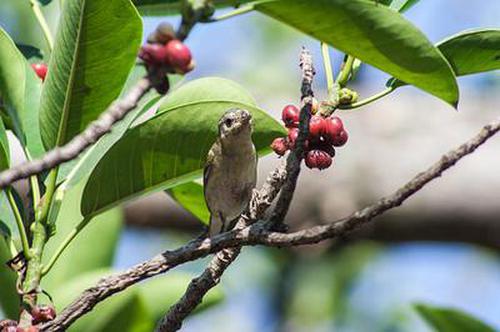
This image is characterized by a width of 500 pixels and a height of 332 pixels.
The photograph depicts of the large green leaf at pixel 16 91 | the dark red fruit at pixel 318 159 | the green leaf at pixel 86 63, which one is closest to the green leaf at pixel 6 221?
the large green leaf at pixel 16 91

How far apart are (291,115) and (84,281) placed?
1.20m

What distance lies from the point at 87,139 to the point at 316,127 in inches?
19.6

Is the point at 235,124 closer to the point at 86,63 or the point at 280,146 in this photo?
the point at 280,146

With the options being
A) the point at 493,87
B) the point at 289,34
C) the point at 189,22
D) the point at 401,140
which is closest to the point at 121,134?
the point at 189,22

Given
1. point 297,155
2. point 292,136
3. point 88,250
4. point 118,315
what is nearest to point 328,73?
point 292,136

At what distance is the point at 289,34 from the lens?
7102 mm

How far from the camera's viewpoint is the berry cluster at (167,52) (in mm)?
1456

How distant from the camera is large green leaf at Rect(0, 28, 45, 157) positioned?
205 centimetres

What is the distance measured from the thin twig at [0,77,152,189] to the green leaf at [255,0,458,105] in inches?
11.1

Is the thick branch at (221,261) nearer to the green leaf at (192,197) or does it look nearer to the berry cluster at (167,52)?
the berry cluster at (167,52)

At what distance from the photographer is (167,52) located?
146 cm

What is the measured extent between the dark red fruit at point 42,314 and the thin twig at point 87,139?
41 cm

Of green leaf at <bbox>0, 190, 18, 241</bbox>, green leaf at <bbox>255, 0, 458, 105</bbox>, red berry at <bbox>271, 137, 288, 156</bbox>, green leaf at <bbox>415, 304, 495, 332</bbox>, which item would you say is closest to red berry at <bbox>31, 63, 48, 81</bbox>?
green leaf at <bbox>0, 190, 18, 241</bbox>

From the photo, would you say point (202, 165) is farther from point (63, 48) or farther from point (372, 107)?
point (372, 107)
